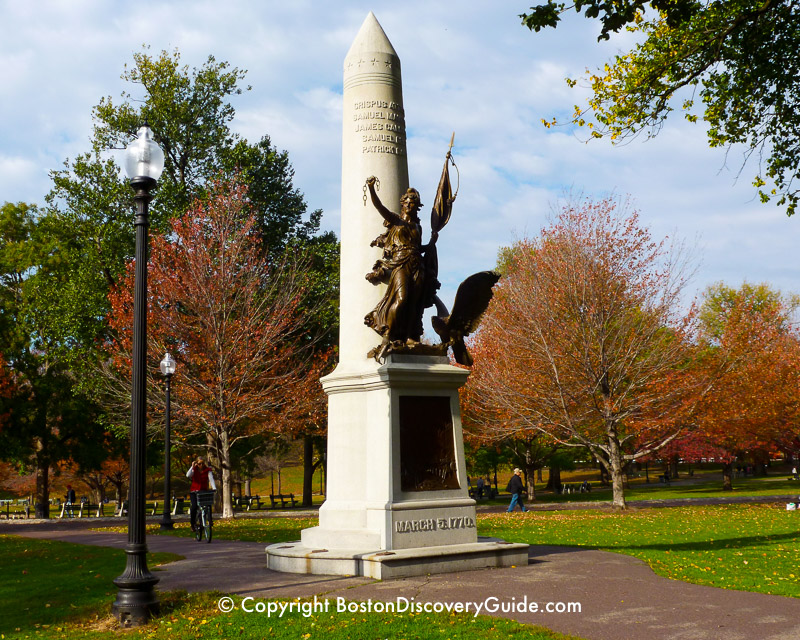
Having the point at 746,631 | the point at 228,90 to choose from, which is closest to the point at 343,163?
the point at 746,631

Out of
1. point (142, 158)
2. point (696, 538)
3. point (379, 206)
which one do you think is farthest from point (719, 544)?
point (142, 158)

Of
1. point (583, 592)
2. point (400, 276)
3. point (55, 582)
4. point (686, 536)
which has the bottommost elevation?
point (686, 536)

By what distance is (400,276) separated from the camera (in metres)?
10.9

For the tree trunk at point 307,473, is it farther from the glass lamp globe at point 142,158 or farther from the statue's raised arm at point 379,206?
the glass lamp globe at point 142,158

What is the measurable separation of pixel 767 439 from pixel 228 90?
31668 mm

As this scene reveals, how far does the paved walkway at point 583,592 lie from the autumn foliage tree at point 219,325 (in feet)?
48.5

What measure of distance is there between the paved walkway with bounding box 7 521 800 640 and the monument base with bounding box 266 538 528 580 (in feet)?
0.55

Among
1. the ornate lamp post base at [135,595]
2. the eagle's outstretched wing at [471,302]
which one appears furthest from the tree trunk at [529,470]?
the ornate lamp post base at [135,595]

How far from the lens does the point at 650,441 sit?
27.4 meters

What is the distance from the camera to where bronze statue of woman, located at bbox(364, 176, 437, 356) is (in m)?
10.8

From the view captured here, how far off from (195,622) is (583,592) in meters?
4.08

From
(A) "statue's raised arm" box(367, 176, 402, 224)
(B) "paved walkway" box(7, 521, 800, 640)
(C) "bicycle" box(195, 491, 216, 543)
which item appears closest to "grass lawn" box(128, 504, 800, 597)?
(B) "paved walkway" box(7, 521, 800, 640)

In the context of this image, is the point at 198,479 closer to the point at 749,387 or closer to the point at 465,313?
the point at 465,313

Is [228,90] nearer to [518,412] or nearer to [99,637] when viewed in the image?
[518,412]
